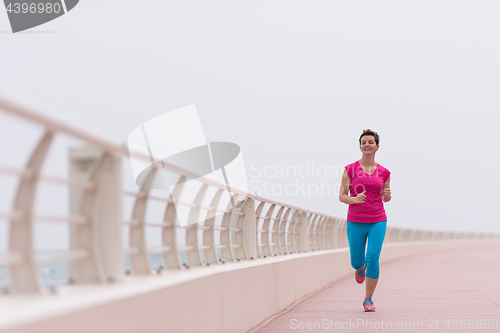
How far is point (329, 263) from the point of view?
13250 mm

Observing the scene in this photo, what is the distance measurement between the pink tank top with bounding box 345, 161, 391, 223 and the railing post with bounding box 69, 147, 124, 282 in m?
4.48

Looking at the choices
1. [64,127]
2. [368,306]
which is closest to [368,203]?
[368,306]

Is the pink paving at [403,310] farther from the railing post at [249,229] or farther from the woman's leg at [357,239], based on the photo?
the railing post at [249,229]

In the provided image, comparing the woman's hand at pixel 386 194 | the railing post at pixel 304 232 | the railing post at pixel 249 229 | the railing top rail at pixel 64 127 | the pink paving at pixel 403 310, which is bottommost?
the pink paving at pixel 403 310

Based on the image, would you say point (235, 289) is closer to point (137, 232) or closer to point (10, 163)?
point (137, 232)

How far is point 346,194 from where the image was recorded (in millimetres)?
7953

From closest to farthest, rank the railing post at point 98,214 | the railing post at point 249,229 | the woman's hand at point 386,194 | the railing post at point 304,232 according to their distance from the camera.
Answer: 1. the railing post at point 98,214
2. the railing post at point 249,229
3. the woman's hand at point 386,194
4. the railing post at point 304,232

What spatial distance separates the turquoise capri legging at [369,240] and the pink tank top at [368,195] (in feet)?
0.24

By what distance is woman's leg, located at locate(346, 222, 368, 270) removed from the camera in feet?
25.7

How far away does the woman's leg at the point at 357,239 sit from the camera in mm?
7848

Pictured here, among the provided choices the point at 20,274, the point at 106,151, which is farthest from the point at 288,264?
the point at 20,274

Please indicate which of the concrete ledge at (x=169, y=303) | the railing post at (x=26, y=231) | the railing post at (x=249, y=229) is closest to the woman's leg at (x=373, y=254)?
the concrete ledge at (x=169, y=303)

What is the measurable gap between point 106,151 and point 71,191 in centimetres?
27

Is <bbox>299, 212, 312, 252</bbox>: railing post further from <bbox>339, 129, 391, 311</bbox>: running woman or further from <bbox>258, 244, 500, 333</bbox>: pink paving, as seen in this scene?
<bbox>339, 129, 391, 311</bbox>: running woman
